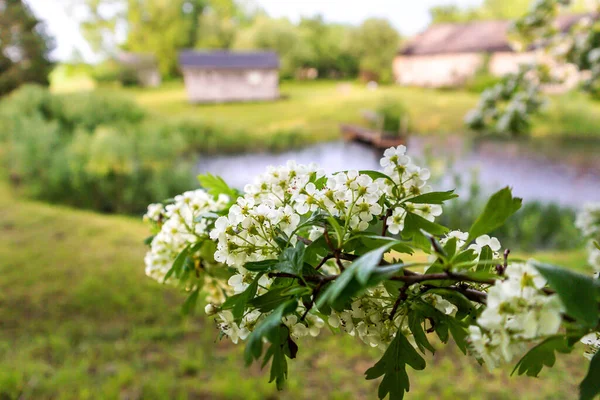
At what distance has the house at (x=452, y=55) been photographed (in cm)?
724

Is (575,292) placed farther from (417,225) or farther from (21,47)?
(21,47)

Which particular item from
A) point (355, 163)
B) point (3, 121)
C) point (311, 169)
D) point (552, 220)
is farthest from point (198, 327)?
point (3, 121)

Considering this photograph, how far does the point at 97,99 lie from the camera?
5746 millimetres

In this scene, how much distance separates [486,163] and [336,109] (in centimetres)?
259

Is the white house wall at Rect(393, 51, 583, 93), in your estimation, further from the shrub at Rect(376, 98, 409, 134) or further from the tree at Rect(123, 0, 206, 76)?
the tree at Rect(123, 0, 206, 76)

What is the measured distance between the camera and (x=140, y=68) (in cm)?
772

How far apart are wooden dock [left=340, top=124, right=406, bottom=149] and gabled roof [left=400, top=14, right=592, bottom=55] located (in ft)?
7.97

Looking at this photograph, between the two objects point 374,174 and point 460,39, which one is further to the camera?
point 460,39

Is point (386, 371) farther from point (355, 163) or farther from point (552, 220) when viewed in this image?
point (355, 163)

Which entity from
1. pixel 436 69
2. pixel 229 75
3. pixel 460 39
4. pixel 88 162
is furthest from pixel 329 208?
pixel 460 39

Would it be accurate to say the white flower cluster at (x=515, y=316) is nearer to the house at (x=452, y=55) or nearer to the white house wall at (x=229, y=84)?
the white house wall at (x=229, y=84)

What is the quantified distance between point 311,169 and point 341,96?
24.0 feet

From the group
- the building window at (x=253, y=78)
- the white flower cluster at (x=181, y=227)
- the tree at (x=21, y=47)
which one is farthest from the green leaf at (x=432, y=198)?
the building window at (x=253, y=78)

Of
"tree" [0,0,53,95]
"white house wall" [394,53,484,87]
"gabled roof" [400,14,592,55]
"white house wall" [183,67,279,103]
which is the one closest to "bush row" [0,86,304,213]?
"tree" [0,0,53,95]
